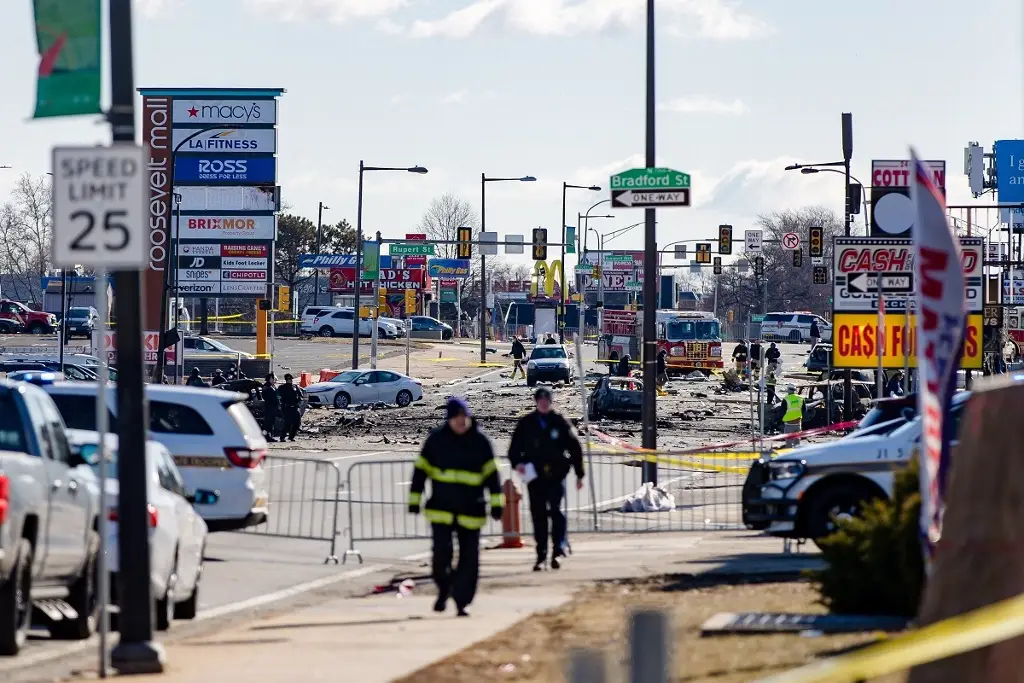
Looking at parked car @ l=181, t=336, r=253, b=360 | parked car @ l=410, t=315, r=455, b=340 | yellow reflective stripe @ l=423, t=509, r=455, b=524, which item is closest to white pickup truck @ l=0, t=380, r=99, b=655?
yellow reflective stripe @ l=423, t=509, r=455, b=524

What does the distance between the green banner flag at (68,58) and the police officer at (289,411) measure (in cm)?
2666

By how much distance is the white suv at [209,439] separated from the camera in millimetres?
17203

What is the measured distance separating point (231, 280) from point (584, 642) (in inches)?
2328

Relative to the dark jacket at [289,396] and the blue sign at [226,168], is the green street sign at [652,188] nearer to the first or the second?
the dark jacket at [289,396]

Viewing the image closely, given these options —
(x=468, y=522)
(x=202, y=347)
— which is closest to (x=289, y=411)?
(x=468, y=522)

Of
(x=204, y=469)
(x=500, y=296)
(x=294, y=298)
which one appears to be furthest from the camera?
(x=500, y=296)

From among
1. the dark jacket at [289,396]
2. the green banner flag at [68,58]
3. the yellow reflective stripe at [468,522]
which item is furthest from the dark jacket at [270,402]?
the green banner flag at [68,58]

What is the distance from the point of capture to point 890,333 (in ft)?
94.4

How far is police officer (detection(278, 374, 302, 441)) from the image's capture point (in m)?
37.8

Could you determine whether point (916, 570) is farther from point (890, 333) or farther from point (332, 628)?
point (890, 333)

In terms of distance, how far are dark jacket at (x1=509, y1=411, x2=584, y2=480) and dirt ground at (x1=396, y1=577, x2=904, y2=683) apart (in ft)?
7.63

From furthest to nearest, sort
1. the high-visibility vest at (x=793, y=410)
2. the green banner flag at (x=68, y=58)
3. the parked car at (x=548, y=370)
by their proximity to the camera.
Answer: the parked car at (x=548, y=370) → the high-visibility vest at (x=793, y=410) → the green banner flag at (x=68, y=58)

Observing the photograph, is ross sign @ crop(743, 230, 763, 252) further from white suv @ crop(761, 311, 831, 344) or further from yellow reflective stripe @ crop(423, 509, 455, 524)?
yellow reflective stripe @ crop(423, 509, 455, 524)

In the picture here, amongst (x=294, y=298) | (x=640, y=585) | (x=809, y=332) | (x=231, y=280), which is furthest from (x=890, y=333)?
(x=294, y=298)
